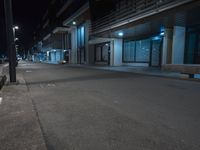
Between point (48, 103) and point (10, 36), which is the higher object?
point (10, 36)

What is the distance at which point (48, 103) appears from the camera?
4980 millimetres

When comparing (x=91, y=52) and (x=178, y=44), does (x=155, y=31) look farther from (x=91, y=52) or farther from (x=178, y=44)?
(x=91, y=52)

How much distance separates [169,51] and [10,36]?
13789mm

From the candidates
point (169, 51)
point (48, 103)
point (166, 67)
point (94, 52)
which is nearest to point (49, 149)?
point (48, 103)

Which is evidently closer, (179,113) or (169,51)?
(179,113)

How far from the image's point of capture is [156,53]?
787 inches

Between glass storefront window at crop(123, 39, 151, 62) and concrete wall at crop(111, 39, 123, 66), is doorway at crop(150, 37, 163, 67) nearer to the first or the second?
glass storefront window at crop(123, 39, 151, 62)

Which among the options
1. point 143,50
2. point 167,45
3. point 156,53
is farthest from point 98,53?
point 167,45

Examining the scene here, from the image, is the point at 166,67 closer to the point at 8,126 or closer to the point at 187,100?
the point at 187,100

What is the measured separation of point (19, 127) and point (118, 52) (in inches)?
836

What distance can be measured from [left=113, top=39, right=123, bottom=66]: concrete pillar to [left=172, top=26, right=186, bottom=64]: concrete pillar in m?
9.16

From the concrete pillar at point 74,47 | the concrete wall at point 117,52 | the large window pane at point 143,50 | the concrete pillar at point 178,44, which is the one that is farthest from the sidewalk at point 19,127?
the concrete pillar at point 74,47

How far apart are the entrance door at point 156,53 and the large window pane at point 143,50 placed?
0.85 m

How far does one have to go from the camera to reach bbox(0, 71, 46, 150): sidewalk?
2.58 m
